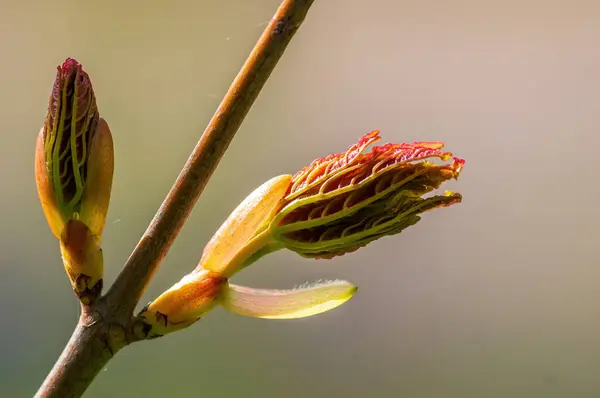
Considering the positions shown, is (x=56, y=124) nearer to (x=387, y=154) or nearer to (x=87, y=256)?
(x=87, y=256)

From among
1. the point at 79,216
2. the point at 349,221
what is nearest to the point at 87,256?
the point at 79,216

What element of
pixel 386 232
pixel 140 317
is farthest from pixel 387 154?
pixel 140 317

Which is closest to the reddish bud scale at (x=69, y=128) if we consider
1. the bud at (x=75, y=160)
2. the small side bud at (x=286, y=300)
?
the bud at (x=75, y=160)

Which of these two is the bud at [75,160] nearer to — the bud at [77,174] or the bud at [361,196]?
the bud at [77,174]

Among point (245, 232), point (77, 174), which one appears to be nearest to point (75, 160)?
point (77, 174)

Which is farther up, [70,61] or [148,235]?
[70,61]

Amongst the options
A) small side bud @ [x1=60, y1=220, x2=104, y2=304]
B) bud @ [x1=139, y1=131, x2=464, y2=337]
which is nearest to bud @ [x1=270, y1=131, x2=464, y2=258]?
bud @ [x1=139, y1=131, x2=464, y2=337]

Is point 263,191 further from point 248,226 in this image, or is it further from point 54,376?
point 54,376
